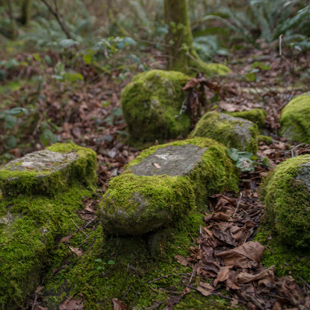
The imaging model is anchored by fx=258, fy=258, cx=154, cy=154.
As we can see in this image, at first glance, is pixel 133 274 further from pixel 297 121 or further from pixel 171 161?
pixel 297 121

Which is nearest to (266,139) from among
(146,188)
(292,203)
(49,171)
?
(292,203)

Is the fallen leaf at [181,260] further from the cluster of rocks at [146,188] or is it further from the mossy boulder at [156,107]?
the mossy boulder at [156,107]

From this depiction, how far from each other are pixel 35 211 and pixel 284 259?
2.27m

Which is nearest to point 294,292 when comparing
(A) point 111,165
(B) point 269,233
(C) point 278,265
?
(C) point 278,265

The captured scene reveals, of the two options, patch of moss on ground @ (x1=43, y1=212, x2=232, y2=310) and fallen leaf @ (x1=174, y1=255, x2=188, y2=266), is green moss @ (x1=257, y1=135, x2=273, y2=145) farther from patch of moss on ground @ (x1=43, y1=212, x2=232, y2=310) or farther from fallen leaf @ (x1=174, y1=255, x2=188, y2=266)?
fallen leaf @ (x1=174, y1=255, x2=188, y2=266)

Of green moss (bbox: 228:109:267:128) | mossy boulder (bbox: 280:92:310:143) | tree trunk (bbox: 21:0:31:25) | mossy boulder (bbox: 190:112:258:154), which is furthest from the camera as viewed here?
tree trunk (bbox: 21:0:31:25)

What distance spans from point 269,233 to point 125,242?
49.0 inches

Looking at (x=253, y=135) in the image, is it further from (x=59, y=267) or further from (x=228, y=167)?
(x=59, y=267)

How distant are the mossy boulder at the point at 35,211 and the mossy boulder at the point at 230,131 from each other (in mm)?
1657

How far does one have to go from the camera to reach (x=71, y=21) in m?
11.9

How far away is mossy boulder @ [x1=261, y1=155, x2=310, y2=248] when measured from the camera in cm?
191

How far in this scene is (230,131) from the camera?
3.44 meters

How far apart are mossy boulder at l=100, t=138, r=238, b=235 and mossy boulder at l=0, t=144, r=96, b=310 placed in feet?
2.07

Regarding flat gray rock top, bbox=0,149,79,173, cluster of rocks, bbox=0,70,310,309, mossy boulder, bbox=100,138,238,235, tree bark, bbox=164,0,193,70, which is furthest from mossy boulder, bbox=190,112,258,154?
tree bark, bbox=164,0,193,70
